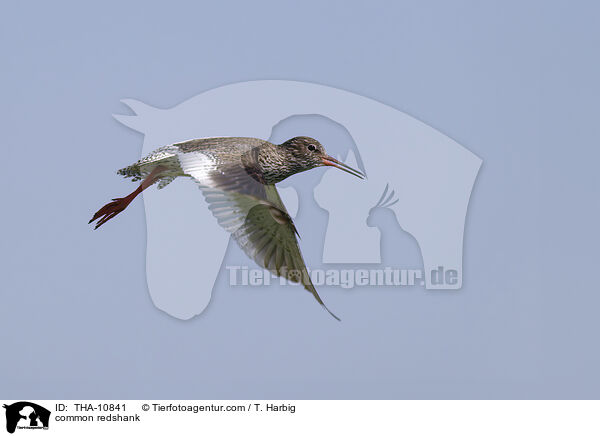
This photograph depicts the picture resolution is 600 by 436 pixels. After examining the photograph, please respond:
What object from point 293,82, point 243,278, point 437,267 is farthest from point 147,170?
point 437,267

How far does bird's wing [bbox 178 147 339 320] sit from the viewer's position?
4.75m

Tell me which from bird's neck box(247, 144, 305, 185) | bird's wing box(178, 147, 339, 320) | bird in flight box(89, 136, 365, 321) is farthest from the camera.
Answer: bird's neck box(247, 144, 305, 185)

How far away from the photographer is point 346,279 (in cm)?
617

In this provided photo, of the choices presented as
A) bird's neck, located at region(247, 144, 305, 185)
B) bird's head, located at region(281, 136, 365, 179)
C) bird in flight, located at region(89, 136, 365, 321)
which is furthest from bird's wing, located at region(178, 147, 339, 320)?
bird's head, located at region(281, 136, 365, 179)

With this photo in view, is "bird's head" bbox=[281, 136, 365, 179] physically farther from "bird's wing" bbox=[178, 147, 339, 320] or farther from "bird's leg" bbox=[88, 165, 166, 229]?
"bird's leg" bbox=[88, 165, 166, 229]

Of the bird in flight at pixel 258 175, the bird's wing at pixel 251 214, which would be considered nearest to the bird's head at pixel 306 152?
the bird in flight at pixel 258 175

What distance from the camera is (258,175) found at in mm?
5102

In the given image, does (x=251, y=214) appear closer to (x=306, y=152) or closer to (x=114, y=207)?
(x=306, y=152)

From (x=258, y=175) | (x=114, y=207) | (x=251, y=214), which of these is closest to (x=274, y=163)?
(x=258, y=175)

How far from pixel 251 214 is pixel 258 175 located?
315 mm

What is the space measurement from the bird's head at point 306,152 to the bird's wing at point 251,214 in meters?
0.35

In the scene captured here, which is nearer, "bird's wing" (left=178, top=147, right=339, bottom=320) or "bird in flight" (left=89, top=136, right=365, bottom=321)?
"bird's wing" (left=178, top=147, right=339, bottom=320)

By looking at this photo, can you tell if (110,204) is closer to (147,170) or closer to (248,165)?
(147,170)
